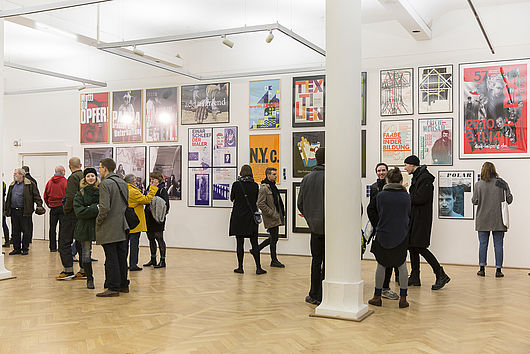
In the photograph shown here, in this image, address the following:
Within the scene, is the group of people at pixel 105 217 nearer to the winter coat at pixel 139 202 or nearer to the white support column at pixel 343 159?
the winter coat at pixel 139 202

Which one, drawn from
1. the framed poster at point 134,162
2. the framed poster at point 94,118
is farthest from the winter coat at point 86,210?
the framed poster at point 94,118

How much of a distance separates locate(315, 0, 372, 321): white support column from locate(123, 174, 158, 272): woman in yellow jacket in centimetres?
326

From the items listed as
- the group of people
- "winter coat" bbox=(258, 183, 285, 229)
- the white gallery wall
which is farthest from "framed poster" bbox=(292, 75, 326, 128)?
the group of people

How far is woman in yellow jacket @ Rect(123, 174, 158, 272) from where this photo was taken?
25.8ft

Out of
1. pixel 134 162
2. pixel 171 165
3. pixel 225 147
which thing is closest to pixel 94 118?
pixel 134 162

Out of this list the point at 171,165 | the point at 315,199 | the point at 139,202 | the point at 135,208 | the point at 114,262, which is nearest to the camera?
the point at 315,199

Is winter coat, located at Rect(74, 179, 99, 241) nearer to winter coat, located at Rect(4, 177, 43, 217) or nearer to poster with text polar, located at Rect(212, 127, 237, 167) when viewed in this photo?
winter coat, located at Rect(4, 177, 43, 217)

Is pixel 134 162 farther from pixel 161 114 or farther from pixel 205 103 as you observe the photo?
pixel 205 103

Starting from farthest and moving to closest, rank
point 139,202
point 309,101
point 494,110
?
point 309,101 → point 494,110 → point 139,202

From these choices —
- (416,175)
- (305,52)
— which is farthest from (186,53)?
(416,175)

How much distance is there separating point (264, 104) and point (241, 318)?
19.7 feet

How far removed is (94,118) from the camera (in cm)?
1268

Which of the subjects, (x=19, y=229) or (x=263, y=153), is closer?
(x=19, y=229)

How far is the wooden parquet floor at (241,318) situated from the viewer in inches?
180
